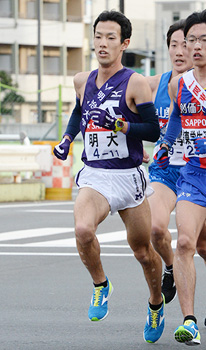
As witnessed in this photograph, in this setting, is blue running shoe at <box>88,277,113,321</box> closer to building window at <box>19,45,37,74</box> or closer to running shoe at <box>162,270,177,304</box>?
running shoe at <box>162,270,177,304</box>

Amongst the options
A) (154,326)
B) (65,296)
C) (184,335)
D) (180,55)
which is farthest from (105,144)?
(65,296)

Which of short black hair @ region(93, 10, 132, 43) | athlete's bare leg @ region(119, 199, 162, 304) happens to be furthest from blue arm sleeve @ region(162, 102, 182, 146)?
short black hair @ region(93, 10, 132, 43)

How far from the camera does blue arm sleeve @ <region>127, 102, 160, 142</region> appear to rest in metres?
6.32

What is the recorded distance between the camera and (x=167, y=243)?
311 inches

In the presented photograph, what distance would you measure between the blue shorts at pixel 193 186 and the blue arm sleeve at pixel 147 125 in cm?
35

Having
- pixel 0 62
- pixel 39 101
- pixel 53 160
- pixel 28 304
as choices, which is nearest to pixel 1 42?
pixel 0 62

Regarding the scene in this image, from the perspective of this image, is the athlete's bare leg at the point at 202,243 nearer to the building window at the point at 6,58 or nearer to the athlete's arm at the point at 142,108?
the athlete's arm at the point at 142,108

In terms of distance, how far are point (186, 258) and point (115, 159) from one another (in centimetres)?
80

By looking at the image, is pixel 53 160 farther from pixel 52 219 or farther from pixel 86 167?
pixel 86 167

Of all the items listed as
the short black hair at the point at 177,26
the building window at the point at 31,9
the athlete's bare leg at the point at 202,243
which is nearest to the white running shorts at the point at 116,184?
the athlete's bare leg at the point at 202,243

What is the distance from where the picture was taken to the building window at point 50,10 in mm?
72188

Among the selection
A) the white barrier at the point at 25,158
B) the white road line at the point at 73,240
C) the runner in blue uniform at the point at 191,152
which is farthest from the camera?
the white barrier at the point at 25,158

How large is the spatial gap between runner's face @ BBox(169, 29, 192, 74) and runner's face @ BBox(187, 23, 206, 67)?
55.0 inches

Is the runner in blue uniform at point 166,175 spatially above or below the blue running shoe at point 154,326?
above
